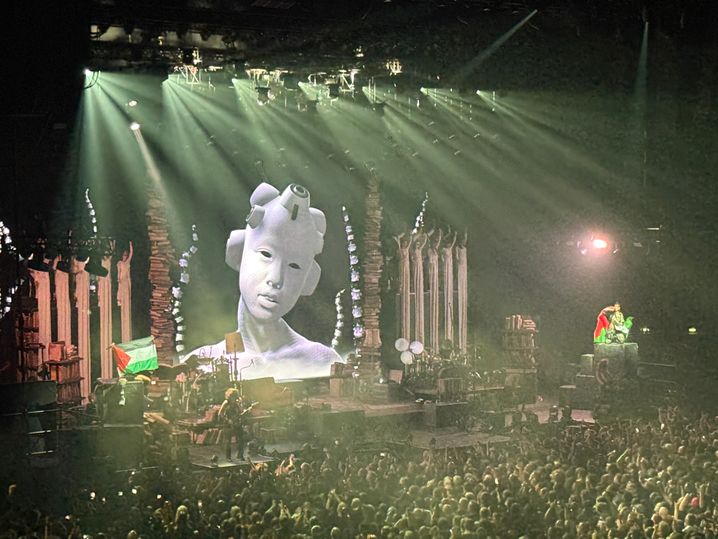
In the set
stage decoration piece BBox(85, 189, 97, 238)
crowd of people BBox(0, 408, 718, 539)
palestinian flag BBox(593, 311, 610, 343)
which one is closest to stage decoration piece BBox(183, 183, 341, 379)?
stage decoration piece BBox(85, 189, 97, 238)

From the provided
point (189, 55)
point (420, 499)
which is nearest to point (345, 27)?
point (189, 55)

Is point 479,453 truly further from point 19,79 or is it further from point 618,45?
point 618,45

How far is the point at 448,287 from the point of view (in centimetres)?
2078

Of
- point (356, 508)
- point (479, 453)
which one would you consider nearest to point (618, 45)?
point (479, 453)

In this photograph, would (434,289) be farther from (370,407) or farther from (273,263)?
(370,407)

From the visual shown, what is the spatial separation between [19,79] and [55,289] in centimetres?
569

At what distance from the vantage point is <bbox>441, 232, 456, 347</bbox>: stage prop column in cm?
2072

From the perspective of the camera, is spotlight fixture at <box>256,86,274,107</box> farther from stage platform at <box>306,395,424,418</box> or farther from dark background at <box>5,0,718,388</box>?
stage platform at <box>306,395,424,418</box>

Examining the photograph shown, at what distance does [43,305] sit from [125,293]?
1.52 m

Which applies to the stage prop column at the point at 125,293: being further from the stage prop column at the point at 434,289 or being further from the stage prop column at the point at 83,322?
the stage prop column at the point at 434,289

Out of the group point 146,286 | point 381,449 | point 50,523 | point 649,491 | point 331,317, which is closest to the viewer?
point 50,523

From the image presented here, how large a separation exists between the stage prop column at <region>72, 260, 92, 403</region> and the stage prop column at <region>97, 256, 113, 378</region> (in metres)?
0.21

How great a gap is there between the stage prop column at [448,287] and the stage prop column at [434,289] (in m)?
0.21

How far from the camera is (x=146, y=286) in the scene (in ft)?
56.5
